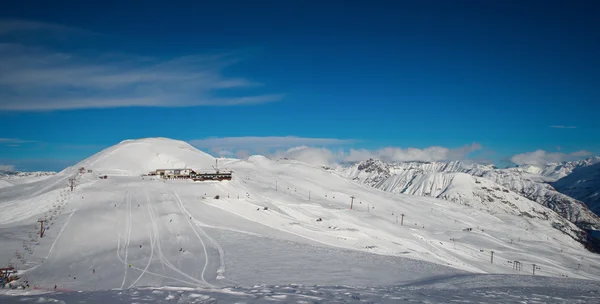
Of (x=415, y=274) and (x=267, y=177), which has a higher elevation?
(x=267, y=177)

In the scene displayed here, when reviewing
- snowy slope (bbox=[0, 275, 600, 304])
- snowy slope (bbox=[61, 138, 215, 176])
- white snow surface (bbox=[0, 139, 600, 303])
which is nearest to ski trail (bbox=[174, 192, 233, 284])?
white snow surface (bbox=[0, 139, 600, 303])

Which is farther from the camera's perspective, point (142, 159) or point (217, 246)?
point (142, 159)

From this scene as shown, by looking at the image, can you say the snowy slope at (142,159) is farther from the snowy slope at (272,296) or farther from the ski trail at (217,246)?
the snowy slope at (272,296)

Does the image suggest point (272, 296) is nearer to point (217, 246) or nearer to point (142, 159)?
point (217, 246)

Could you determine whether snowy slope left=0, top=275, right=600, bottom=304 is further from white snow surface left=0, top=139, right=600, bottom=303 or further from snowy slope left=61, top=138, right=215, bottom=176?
snowy slope left=61, top=138, right=215, bottom=176

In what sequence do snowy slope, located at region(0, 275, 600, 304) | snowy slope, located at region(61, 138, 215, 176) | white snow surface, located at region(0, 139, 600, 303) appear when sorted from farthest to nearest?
snowy slope, located at region(61, 138, 215, 176) < white snow surface, located at region(0, 139, 600, 303) < snowy slope, located at region(0, 275, 600, 304)

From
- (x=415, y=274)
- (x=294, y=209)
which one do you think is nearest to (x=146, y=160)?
(x=294, y=209)

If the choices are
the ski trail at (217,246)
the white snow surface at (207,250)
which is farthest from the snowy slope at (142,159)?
the ski trail at (217,246)

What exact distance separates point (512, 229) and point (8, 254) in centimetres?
19264

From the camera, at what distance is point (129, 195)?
230 ft

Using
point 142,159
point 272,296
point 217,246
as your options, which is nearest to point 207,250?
point 217,246

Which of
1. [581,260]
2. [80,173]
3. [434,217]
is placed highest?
[80,173]

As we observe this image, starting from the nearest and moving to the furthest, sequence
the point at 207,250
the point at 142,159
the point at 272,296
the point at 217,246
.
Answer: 1. the point at 272,296
2. the point at 207,250
3. the point at 217,246
4. the point at 142,159

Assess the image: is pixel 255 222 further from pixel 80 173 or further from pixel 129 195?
pixel 80 173
